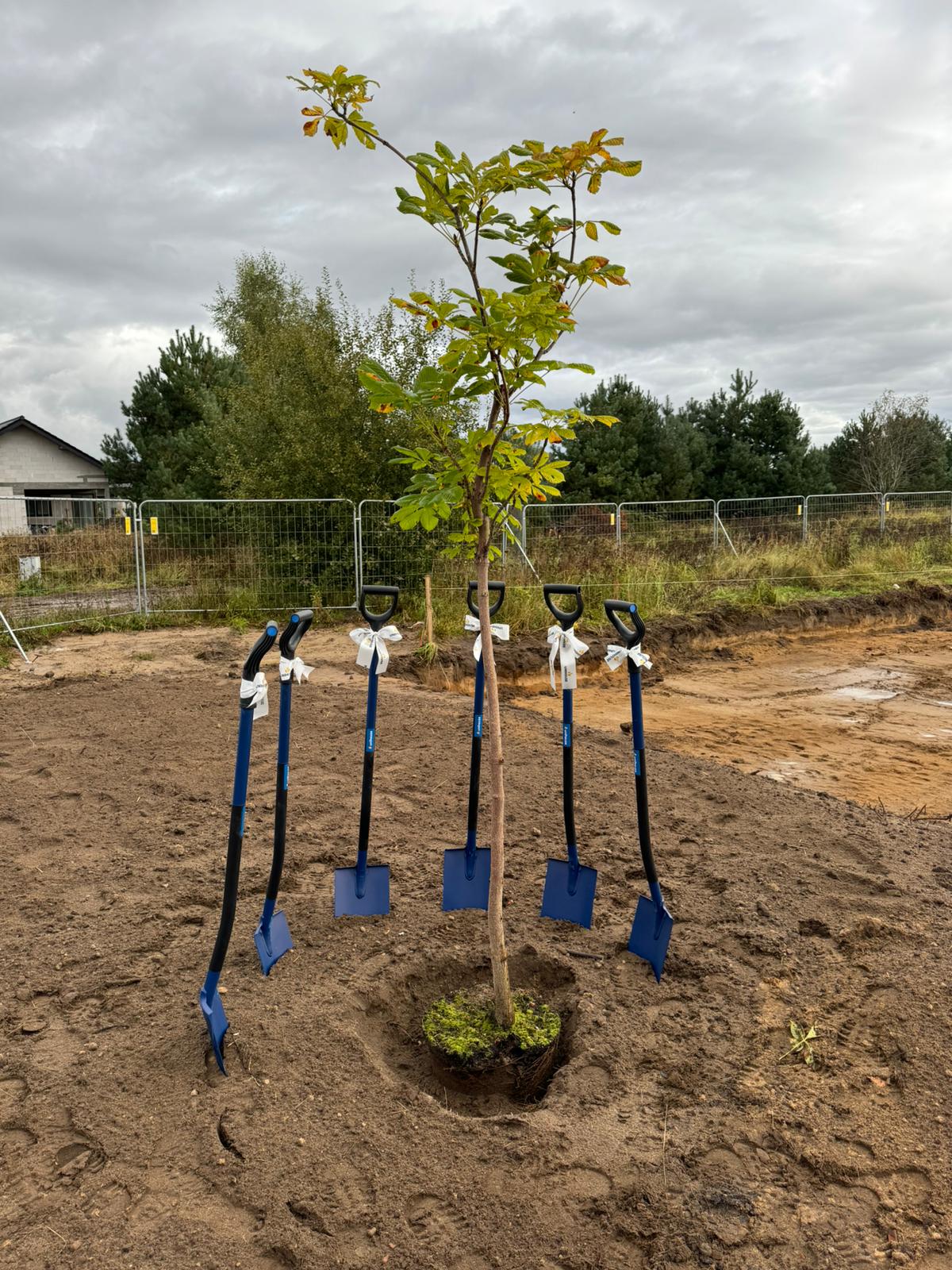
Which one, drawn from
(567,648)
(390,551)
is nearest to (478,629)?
(567,648)

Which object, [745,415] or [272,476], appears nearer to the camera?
[272,476]

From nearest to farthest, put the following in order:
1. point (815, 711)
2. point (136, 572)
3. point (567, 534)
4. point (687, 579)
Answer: point (815, 711) < point (136, 572) < point (687, 579) < point (567, 534)

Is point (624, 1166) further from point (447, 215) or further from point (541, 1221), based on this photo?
point (447, 215)

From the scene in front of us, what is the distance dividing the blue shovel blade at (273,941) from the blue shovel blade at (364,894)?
12.4 inches

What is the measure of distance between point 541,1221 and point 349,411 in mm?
12288

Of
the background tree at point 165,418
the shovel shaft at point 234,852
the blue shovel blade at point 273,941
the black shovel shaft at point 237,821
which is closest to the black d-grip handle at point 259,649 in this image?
the black shovel shaft at point 237,821

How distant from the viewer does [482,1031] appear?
304 cm

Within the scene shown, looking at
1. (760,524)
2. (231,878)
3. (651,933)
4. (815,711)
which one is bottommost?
(815,711)

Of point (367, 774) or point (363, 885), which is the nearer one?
point (367, 774)

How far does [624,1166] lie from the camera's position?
7.87ft

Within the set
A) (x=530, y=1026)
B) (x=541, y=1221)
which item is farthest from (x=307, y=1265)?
(x=530, y=1026)

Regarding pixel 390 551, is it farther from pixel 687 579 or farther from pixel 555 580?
pixel 687 579

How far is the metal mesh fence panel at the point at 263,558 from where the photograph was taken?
12.7 m

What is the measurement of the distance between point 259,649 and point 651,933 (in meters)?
2.00
